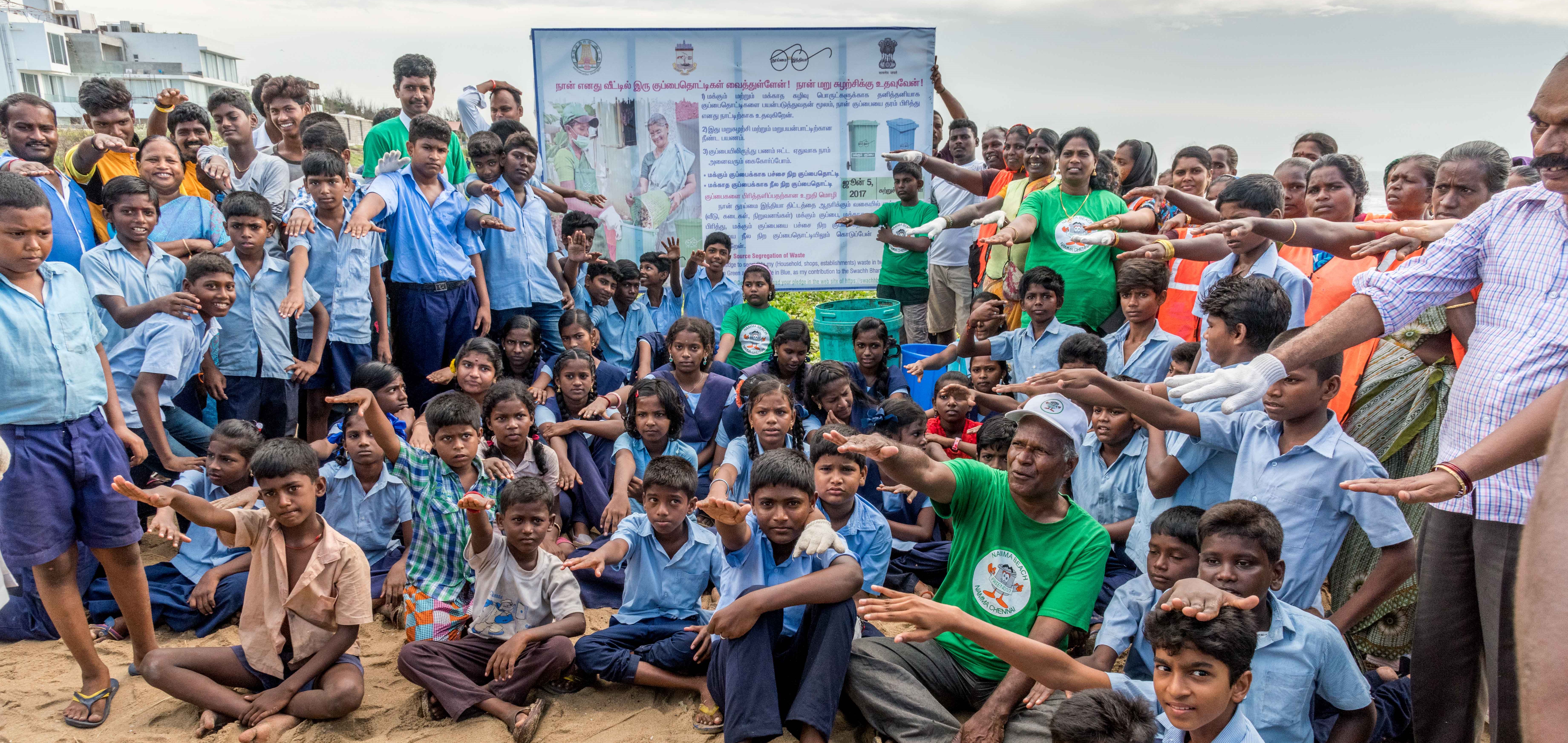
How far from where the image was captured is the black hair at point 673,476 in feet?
12.2

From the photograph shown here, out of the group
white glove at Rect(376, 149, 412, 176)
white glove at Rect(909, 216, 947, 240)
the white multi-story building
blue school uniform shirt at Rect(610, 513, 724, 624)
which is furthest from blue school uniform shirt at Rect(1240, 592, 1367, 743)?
the white multi-story building

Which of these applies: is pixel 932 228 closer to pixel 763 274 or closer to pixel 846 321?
pixel 846 321

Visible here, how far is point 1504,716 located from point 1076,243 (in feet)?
Result: 10.3

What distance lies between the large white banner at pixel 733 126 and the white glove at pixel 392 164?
1434mm

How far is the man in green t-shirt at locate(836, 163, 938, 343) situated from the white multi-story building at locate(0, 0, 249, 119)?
1005 inches

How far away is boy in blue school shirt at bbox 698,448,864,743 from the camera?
3.12 metres

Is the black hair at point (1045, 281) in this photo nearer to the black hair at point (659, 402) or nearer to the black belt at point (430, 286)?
the black hair at point (659, 402)

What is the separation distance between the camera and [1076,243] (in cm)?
510

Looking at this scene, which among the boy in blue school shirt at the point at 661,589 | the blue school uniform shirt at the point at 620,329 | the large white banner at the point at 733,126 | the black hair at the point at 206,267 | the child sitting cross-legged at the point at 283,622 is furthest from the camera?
the large white banner at the point at 733,126

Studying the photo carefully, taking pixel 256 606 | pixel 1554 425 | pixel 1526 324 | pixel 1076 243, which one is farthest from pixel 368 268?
pixel 1554 425

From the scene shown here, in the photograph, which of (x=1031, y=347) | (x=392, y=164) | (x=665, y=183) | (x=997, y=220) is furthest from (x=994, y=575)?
(x=665, y=183)

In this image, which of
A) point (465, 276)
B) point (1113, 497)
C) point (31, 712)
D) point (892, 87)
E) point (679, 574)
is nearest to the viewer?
point (31, 712)

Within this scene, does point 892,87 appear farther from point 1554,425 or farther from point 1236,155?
point 1554,425

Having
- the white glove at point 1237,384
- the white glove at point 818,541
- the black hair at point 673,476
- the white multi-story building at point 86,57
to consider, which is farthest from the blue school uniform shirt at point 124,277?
the white multi-story building at point 86,57
